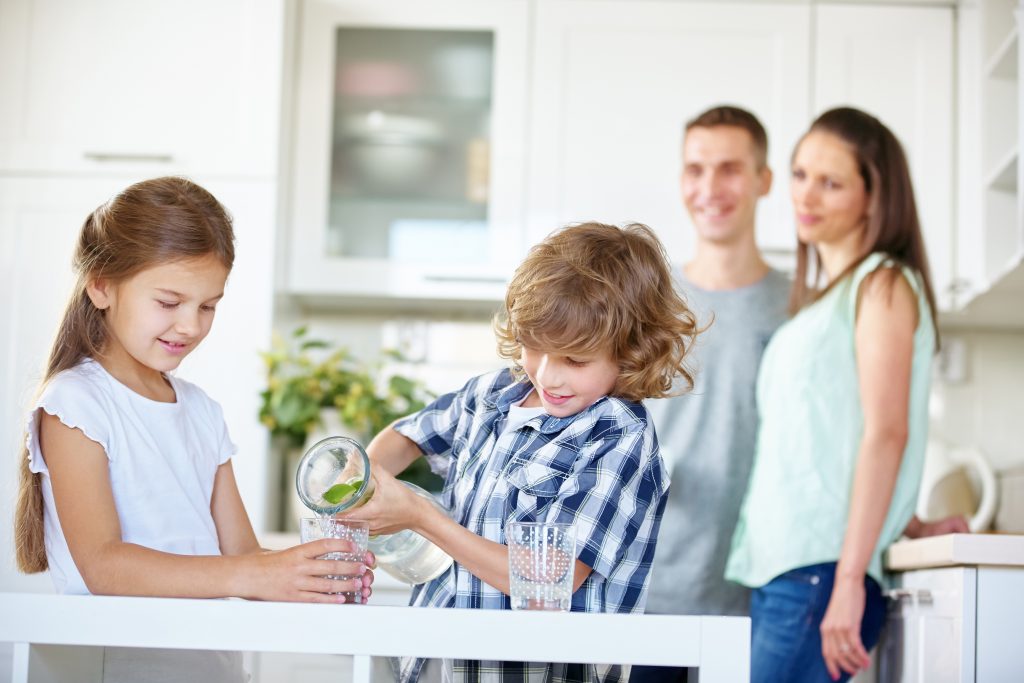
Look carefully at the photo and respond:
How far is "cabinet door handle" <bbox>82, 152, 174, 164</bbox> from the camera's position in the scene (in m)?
2.32

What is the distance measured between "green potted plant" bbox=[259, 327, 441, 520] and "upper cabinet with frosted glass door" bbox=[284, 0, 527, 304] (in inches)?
7.1

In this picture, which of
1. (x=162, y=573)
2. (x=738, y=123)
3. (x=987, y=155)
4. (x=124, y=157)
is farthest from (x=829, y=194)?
(x=124, y=157)

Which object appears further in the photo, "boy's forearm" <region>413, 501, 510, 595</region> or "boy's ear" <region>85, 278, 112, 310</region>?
"boy's ear" <region>85, 278, 112, 310</region>

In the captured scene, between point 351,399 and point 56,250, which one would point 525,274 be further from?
point 56,250

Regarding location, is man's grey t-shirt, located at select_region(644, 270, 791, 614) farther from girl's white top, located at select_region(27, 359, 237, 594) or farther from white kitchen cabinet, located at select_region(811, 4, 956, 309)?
girl's white top, located at select_region(27, 359, 237, 594)

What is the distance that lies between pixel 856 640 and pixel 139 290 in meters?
1.00

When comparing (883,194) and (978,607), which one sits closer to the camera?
(978,607)

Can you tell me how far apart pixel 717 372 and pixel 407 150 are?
37.5 inches

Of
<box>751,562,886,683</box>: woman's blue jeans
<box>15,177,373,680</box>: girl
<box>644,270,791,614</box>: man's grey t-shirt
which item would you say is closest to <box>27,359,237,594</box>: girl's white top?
<box>15,177,373,680</box>: girl

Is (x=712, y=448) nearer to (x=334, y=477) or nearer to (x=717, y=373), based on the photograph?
(x=717, y=373)

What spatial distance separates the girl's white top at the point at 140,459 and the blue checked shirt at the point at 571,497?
0.24 meters

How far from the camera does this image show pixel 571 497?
92 centimetres

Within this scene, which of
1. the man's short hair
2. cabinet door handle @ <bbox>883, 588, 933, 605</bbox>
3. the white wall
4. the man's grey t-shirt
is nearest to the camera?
cabinet door handle @ <bbox>883, 588, 933, 605</bbox>

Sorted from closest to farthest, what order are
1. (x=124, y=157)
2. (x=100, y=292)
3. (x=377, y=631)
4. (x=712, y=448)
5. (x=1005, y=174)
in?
(x=377, y=631)
(x=100, y=292)
(x=712, y=448)
(x=1005, y=174)
(x=124, y=157)
